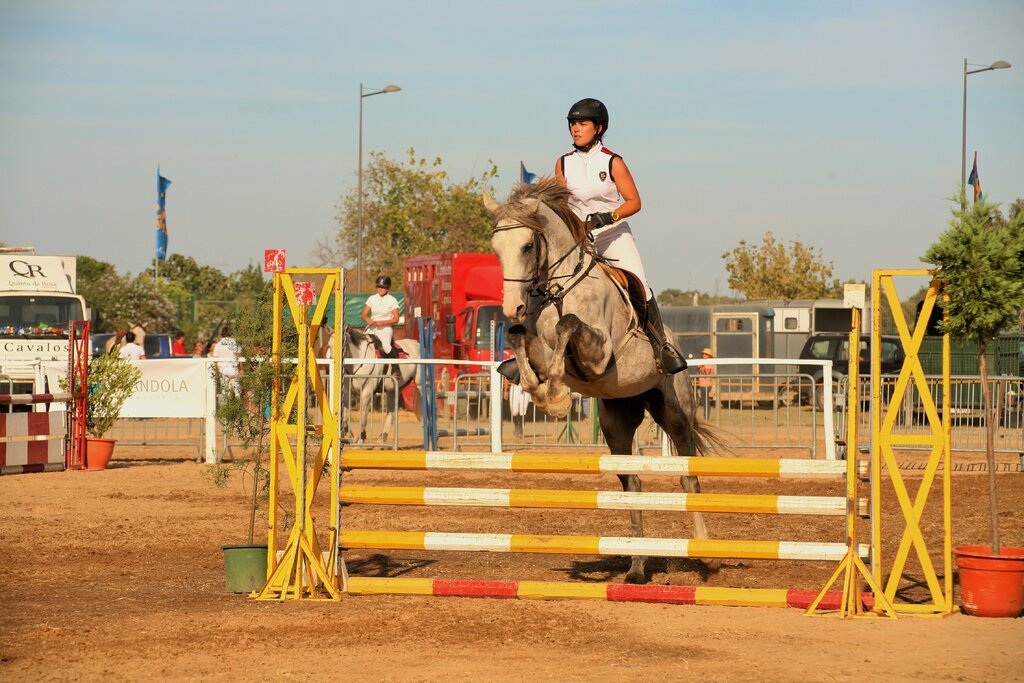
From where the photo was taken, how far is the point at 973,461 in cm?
1602

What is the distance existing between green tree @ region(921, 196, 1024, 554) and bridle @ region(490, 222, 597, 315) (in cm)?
205

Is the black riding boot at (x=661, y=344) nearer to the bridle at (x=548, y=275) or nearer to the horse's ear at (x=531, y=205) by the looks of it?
the bridle at (x=548, y=275)

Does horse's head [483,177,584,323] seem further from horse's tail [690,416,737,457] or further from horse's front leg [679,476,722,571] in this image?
horse's front leg [679,476,722,571]

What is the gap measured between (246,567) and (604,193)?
3.38 m

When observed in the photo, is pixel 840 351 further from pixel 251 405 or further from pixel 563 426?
pixel 251 405

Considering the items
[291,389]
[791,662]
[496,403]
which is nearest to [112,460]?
[496,403]

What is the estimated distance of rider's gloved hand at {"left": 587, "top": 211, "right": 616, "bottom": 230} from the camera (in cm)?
765

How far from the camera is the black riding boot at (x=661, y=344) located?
311 inches

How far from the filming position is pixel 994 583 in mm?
6590

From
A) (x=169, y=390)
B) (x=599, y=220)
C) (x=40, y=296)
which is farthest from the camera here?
(x=40, y=296)

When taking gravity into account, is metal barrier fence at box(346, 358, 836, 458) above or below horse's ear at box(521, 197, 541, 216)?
below

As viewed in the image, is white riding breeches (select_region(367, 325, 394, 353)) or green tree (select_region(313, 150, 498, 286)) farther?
green tree (select_region(313, 150, 498, 286))

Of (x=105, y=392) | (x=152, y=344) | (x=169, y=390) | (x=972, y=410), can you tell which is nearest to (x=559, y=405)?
(x=105, y=392)

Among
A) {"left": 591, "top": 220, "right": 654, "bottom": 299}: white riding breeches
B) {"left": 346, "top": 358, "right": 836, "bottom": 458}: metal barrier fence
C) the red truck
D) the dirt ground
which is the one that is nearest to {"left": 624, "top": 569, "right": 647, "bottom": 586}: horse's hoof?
the dirt ground
